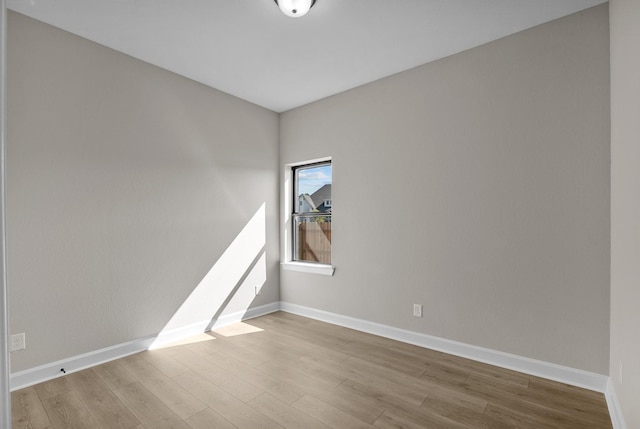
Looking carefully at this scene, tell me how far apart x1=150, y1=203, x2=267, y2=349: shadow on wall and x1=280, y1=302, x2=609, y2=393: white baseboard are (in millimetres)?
1015

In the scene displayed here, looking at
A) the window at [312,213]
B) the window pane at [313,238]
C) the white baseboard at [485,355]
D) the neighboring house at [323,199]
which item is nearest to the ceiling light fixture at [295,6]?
the window at [312,213]

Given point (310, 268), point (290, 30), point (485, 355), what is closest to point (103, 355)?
point (310, 268)

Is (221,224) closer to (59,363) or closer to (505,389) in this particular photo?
(59,363)

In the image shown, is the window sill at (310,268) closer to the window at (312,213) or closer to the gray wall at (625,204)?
the window at (312,213)

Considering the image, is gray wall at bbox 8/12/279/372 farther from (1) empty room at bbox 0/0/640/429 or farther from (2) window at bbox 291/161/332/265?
(2) window at bbox 291/161/332/265

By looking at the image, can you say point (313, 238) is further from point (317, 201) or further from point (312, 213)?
point (317, 201)

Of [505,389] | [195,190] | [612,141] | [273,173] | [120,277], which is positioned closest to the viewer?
[612,141]

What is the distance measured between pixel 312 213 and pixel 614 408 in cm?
324

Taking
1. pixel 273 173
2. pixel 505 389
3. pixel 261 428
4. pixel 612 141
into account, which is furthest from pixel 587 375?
pixel 273 173

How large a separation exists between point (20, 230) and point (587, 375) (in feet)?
14.2

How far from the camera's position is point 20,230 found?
2.25m

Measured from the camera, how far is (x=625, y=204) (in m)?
1.71

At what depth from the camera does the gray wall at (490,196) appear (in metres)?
2.23

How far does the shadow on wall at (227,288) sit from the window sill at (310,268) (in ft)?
1.08
